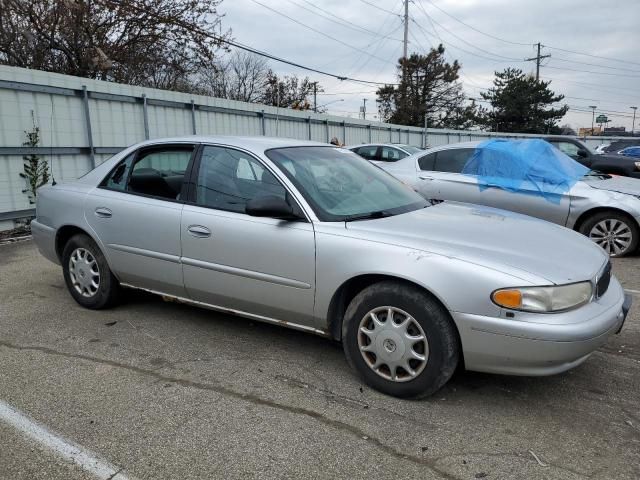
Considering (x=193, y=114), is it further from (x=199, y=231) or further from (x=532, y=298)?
(x=532, y=298)

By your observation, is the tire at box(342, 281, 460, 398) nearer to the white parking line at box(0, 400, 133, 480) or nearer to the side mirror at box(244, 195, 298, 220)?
the side mirror at box(244, 195, 298, 220)

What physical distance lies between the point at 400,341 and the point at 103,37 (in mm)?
18035

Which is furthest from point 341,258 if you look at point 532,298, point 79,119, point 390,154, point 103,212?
point 390,154

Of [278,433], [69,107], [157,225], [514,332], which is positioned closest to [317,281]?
[278,433]

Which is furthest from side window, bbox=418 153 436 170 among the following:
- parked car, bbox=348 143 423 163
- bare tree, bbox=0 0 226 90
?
bare tree, bbox=0 0 226 90

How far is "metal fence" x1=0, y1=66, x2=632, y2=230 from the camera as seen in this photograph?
8.23 m

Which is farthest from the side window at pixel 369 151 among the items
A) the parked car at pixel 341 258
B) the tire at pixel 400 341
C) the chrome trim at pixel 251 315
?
the tire at pixel 400 341

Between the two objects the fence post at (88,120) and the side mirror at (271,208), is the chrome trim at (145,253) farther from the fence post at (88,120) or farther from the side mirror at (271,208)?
the fence post at (88,120)

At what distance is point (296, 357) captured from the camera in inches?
142

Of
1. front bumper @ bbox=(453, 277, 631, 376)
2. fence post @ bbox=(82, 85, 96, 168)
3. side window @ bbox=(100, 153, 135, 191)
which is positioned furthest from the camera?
fence post @ bbox=(82, 85, 96, 168)

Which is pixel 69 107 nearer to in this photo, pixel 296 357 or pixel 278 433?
pixel 296 357

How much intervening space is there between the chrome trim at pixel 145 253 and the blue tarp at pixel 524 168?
4.73m

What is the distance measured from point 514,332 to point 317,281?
1.17 m

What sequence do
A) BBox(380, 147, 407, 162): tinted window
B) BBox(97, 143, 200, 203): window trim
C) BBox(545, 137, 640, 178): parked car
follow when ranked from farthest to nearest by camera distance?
1. BBox(380, 147, 407, 162): tinted window
2. BBox(545, 137, 640, 178): parked car
3. BBox(97, 143, 200, 203): window trim
